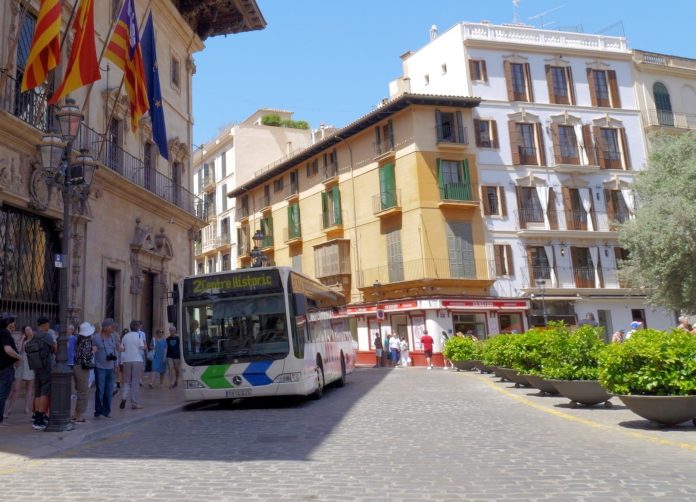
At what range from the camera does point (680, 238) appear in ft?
87.6

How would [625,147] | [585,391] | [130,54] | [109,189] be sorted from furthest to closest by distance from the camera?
[625,147], [109,189], [130,54], [585,391]

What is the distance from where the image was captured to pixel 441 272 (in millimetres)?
32188

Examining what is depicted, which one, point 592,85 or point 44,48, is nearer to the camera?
point 44,48

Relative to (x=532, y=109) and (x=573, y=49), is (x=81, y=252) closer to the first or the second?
(x=532, y=109)

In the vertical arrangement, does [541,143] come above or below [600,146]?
above

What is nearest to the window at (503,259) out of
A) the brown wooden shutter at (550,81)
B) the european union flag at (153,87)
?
the brown wooden shutter at (550,81)

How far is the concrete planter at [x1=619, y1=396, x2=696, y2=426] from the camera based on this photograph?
820cm

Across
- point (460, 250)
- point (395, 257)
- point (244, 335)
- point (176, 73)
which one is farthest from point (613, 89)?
point (244, 335)

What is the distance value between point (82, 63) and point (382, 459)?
11.8 m

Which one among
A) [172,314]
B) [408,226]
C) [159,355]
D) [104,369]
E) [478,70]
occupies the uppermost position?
[478,70]

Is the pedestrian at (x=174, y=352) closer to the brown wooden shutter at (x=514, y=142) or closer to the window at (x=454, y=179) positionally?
the window at (x=454, y=179)

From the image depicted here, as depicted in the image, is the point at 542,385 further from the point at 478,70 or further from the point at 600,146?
the point at 600,146

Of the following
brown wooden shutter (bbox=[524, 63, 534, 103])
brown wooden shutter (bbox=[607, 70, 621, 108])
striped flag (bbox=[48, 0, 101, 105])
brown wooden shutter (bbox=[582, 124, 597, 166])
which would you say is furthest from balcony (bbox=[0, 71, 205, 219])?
brown wooden shutter (bbox=[607, 70, 621, 108])

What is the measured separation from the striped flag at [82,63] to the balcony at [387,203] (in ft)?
69.6
